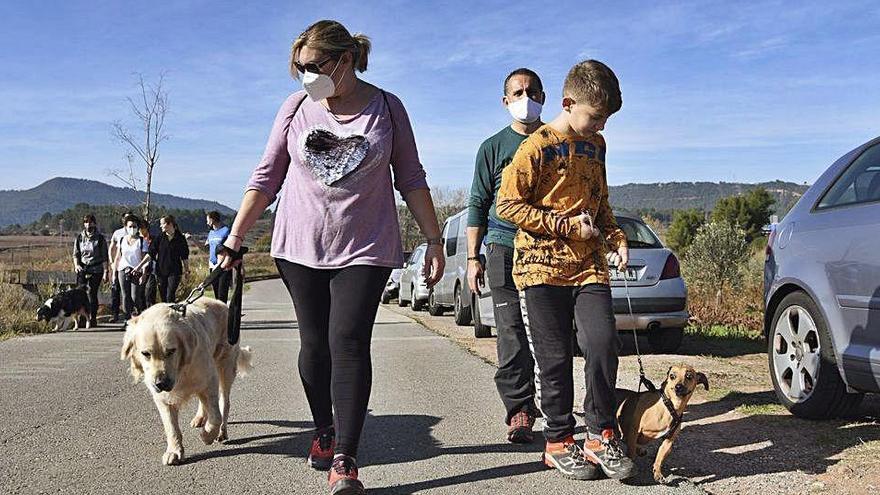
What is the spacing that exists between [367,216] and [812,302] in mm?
3045

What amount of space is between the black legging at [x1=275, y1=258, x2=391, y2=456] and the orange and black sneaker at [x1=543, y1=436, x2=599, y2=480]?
1035mm

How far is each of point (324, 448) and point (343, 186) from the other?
4.70 feet

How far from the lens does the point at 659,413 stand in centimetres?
406

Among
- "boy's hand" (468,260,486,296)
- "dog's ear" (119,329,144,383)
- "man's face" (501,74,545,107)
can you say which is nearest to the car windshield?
"man's face" (501,74,545,107)

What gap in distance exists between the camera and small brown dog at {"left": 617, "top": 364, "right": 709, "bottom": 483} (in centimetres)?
399

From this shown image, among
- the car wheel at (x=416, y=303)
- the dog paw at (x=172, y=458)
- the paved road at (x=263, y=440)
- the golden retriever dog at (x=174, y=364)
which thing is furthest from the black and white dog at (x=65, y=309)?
the dog paw at (x=172, y=458)

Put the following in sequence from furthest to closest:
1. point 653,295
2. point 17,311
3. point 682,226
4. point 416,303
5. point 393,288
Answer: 1. point 682,226
2. point 393,288
3. point 416,303
4. point 17,311
5. point 653,295

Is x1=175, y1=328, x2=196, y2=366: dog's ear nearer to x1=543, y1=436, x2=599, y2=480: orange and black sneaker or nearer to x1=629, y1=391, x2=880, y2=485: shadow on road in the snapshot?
x1=543, y1=436, x2=599, y2=480: orange and black sneaker

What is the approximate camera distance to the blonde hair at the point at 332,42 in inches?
152

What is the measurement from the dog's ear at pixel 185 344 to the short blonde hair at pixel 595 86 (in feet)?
8.21

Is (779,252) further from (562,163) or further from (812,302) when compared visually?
(562,163)

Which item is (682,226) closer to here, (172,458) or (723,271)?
(723,271)

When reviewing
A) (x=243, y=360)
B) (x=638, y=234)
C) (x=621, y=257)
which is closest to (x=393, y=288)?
(x=638, y=234)

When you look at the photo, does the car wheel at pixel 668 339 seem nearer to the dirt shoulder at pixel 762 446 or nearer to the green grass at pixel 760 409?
the dirt shoulder at pixel 762 446
